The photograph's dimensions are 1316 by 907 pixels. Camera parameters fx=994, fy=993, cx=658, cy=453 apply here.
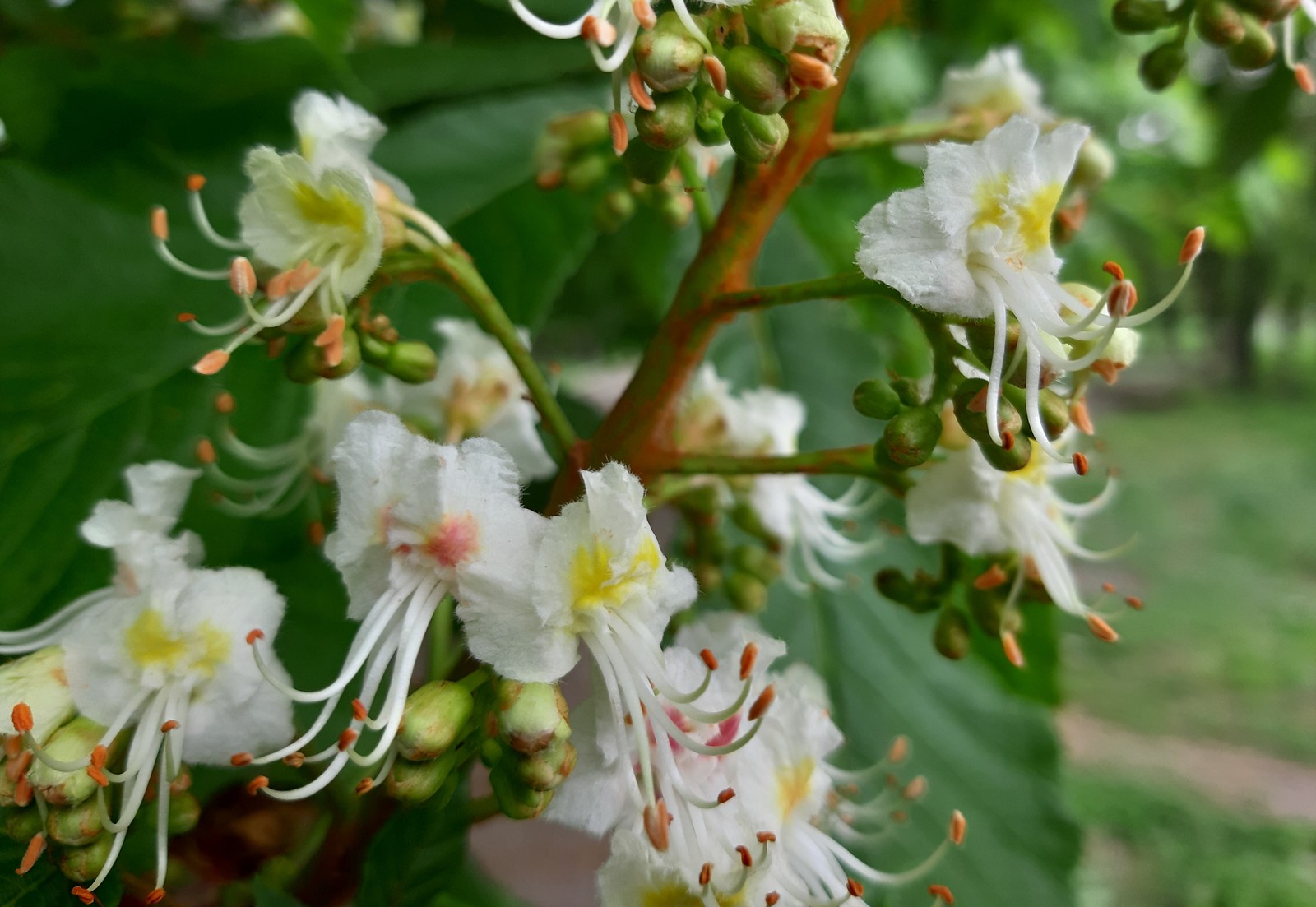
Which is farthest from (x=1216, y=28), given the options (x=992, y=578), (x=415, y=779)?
(x=415, y=779)

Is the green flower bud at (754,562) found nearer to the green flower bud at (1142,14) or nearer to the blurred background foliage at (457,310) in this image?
the blurred background foliage at (457,310)

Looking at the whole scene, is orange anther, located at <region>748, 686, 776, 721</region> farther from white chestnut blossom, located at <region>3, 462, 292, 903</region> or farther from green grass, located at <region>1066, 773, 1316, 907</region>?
green grass, located at <region>1066, 773, 1316, 907</region>

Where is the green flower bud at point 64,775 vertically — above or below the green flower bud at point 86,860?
above

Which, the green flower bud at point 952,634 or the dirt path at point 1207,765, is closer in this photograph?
the green flower bud at point 952,634

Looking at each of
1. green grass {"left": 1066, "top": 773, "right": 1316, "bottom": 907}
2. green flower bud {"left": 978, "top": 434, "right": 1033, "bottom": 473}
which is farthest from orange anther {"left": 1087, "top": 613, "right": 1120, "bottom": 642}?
green grass {"left": 1066, "top": 773, "right": 1316, "bottom": 907}

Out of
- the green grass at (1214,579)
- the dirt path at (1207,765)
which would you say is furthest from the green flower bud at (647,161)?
the dirt path at (1207,765)

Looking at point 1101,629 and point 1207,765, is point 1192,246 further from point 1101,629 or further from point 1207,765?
point 1207,765

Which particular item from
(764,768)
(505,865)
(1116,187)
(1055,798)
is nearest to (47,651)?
(764,768)
